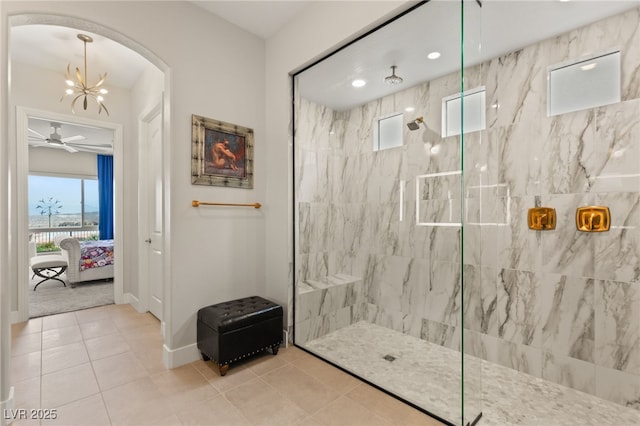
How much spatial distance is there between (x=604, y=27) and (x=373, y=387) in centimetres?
299

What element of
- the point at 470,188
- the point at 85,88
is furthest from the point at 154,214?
the point at 470,188

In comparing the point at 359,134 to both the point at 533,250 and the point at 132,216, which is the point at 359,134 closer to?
the point at 533,250

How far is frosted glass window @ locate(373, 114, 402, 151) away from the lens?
2965mm

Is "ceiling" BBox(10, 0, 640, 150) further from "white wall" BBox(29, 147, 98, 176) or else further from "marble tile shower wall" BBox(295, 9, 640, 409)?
"white wall" BBox(29, 147, 98, 176)

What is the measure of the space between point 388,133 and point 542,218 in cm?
157

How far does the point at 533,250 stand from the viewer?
2.27 metres

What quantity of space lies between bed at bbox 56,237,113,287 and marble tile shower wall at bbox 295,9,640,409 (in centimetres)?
421

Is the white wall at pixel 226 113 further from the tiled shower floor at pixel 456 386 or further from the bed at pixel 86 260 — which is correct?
the bed at pixel 86 260

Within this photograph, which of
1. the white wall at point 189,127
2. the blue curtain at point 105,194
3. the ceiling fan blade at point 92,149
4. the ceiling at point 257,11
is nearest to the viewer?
the white wall at point 189,127

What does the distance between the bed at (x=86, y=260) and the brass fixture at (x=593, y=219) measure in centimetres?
636

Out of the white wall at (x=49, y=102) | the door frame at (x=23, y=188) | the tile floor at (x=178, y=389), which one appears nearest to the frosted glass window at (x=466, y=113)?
the tile floor at (x=178, y=389)

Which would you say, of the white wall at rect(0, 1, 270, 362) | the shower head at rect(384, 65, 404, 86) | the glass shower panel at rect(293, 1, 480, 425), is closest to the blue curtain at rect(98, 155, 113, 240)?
the white wall at rect(0, 1, 270, 362)

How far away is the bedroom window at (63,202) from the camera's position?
23.5 ft

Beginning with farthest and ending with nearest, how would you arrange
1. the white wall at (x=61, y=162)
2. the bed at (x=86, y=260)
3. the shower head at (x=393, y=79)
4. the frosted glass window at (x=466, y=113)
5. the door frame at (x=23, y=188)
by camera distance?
1. the white wall at (x=61, y=162)
2. the bed at (x=86, y=260)
3. the door frame at (x=23, y=188)
4. the shower head at (x=393, y=79)
5. the frosted glass window at (x=466, y=113)
